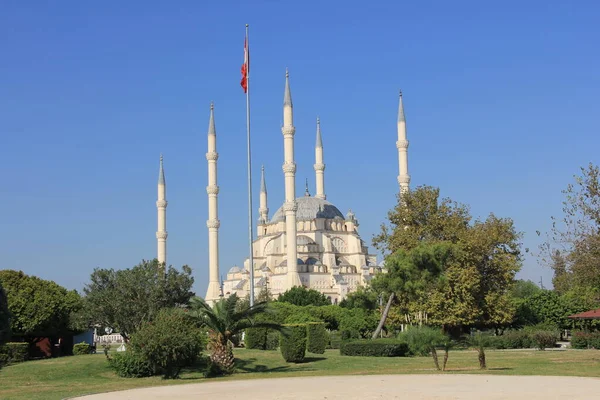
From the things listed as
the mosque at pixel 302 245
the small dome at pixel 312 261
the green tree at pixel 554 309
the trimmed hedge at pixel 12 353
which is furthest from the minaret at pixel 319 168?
the trimmed hedge at pixel 12 353

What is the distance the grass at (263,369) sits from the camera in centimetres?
2542

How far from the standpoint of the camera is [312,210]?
10262 cm

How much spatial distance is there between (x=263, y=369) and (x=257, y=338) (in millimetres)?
8124

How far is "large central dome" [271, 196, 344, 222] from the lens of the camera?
101875 mm

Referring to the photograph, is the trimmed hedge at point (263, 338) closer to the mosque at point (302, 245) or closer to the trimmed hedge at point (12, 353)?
the trimmed hedge at point (12, 353)

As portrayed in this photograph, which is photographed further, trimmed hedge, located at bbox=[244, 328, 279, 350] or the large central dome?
the large central dome

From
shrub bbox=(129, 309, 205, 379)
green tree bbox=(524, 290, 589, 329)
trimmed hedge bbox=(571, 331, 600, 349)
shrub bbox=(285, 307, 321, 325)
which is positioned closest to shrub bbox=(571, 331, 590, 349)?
trimmed hedge bbox=(571, 331, 600, 349)

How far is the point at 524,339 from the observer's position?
44625 millimetres

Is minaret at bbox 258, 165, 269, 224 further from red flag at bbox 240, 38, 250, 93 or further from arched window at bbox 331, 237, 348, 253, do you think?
red flag at bbox 240, 38, 250, 93

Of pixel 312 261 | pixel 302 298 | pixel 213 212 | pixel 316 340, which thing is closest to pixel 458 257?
pixel 316 340

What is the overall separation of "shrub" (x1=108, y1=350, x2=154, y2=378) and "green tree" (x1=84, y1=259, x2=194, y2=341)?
613cm

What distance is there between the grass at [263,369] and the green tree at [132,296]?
7.75 ft

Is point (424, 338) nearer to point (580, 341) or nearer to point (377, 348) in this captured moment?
point (377, 348)

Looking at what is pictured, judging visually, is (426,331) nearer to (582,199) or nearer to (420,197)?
(582,199)
